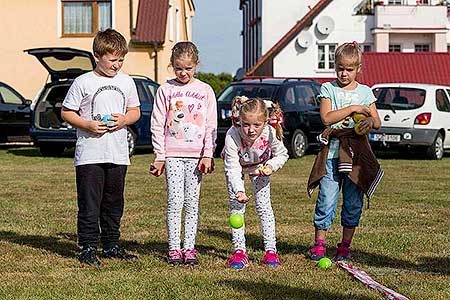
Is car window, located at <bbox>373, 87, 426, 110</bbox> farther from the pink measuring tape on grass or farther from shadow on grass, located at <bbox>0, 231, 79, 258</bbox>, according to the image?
the pink measuring tape on grass

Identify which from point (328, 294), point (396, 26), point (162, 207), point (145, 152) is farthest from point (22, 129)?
point (396, 26)

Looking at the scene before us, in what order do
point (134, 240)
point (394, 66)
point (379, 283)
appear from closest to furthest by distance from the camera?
point (379, 283)
point (134, 240)
point (394, 66)

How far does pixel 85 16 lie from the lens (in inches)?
1280

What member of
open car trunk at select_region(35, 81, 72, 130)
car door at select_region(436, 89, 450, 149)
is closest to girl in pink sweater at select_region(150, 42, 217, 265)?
open car trunk at select_region(35, 81, 72, 130)

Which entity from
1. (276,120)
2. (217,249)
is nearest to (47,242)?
(217,249)

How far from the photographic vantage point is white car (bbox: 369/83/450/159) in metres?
21.2

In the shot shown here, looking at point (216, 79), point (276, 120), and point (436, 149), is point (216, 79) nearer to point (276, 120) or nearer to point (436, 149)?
point (436, 149)

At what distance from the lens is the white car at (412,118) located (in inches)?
834

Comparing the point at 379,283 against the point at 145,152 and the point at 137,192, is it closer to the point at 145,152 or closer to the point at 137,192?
the point at 137,192

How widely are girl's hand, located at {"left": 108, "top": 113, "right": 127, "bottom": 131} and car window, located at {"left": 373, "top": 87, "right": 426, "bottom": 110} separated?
1403 cm

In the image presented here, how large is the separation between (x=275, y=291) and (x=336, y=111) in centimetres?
184

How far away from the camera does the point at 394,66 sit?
39.2m

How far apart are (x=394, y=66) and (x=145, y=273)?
3290 centimetres

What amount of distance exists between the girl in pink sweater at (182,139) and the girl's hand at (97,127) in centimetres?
39
